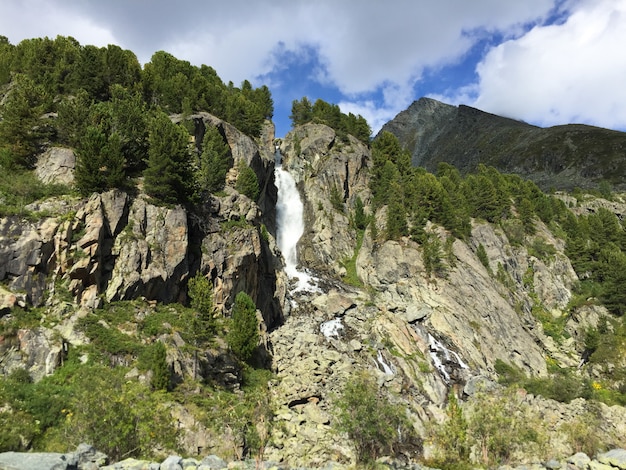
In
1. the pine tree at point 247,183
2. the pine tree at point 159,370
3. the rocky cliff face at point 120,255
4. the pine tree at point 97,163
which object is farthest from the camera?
the pine tree at point 247,183

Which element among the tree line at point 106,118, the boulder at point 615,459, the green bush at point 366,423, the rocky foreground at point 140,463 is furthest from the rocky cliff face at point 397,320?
the tree line at point 106,118

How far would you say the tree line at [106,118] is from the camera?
36.9 metres

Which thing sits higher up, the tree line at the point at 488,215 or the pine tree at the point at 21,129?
the tree line at the point at 488,215

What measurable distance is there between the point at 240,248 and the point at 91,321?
64.3 feet

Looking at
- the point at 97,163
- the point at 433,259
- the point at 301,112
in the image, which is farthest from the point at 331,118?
the point at 97,163

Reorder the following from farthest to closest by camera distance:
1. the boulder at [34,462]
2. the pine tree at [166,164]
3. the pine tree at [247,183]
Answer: the pine tree at [247,183]
the pine tree at [166,164]
the boulder at [34,462]

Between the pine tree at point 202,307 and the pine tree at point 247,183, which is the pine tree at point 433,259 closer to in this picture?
the pine tree at point 247,183

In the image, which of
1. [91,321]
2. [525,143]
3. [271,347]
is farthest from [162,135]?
[525,143]

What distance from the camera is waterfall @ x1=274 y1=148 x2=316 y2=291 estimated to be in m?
64.7

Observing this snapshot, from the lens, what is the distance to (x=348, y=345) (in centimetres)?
4466

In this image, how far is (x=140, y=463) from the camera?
13.9 meters

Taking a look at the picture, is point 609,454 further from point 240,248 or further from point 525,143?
point 525,143

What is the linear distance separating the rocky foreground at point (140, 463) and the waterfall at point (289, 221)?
4438cm

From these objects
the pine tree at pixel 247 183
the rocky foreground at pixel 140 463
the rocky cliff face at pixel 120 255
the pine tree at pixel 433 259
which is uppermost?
the pine tree at pixel 247 183
